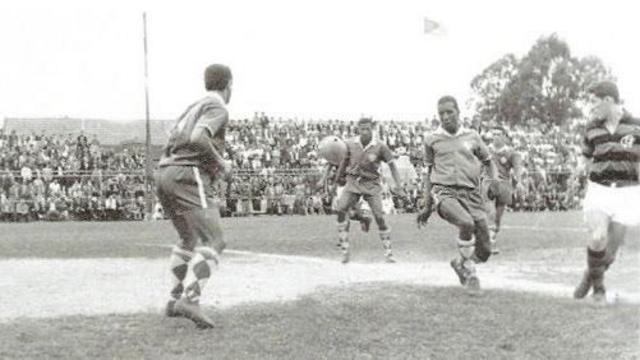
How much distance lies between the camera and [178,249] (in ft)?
28.3

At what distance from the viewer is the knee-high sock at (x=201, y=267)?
8.04 meters

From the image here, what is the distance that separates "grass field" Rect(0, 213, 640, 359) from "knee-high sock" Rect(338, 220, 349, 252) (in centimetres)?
28

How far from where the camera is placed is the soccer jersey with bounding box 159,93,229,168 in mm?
8141

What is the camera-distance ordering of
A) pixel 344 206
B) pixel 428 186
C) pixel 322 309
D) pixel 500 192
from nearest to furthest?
1. pixel 322 309
2. pixel 428 186
3. pixel 344 206
4. pixel 500 192

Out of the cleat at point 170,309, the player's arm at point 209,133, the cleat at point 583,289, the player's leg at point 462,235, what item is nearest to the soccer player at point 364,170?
the player's leg at point 462,235

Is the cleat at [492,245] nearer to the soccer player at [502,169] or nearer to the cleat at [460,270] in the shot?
the soccer player at [502,169]

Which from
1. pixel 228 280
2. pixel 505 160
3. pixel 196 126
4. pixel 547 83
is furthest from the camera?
pixel 547 83

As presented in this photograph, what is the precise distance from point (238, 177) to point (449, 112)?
27.0 meters

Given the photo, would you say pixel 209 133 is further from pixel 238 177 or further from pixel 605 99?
pixel 238 177

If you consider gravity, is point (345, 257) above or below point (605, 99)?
below

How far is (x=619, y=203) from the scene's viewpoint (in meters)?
8.96

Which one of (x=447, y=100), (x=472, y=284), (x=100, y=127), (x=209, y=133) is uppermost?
(x=447, y=100)

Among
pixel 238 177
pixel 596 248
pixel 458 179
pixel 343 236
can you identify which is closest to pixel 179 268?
pixel 458 179

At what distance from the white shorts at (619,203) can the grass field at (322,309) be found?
2.76 ft
